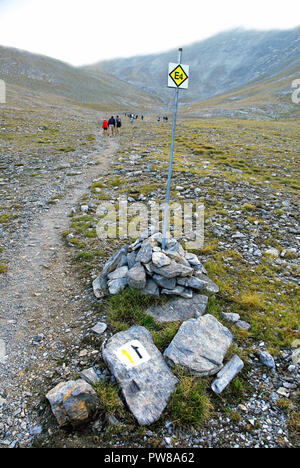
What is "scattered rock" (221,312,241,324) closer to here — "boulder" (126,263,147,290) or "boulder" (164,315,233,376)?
"boulder" (164,315,233,376)

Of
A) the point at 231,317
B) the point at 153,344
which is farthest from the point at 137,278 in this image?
the point at 231,317

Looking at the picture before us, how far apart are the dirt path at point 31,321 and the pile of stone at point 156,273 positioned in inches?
41.2

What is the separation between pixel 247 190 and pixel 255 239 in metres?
6.00

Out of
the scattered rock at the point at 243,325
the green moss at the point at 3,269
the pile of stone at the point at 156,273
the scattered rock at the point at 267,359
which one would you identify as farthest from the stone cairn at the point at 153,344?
the green moss at the point at 3,269

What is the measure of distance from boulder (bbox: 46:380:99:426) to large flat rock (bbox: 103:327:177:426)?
2.00 ft

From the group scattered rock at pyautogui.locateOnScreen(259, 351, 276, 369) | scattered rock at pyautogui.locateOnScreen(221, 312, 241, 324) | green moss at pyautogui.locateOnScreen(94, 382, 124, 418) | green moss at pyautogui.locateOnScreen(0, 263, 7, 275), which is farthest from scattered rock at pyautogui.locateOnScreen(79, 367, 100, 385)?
green moss at pyautogui.locateOnScreen(0, 263, 7, 275)

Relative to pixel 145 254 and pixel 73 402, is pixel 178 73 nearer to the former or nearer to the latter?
pixel 145 254

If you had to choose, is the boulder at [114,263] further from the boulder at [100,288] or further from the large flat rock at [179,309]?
the large flat rock at [179,309]

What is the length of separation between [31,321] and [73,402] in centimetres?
288

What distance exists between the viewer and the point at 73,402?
450 centimetres

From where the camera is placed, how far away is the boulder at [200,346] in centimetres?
→ 534

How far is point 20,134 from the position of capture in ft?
104

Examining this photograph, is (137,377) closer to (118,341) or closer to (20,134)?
(118,341)
